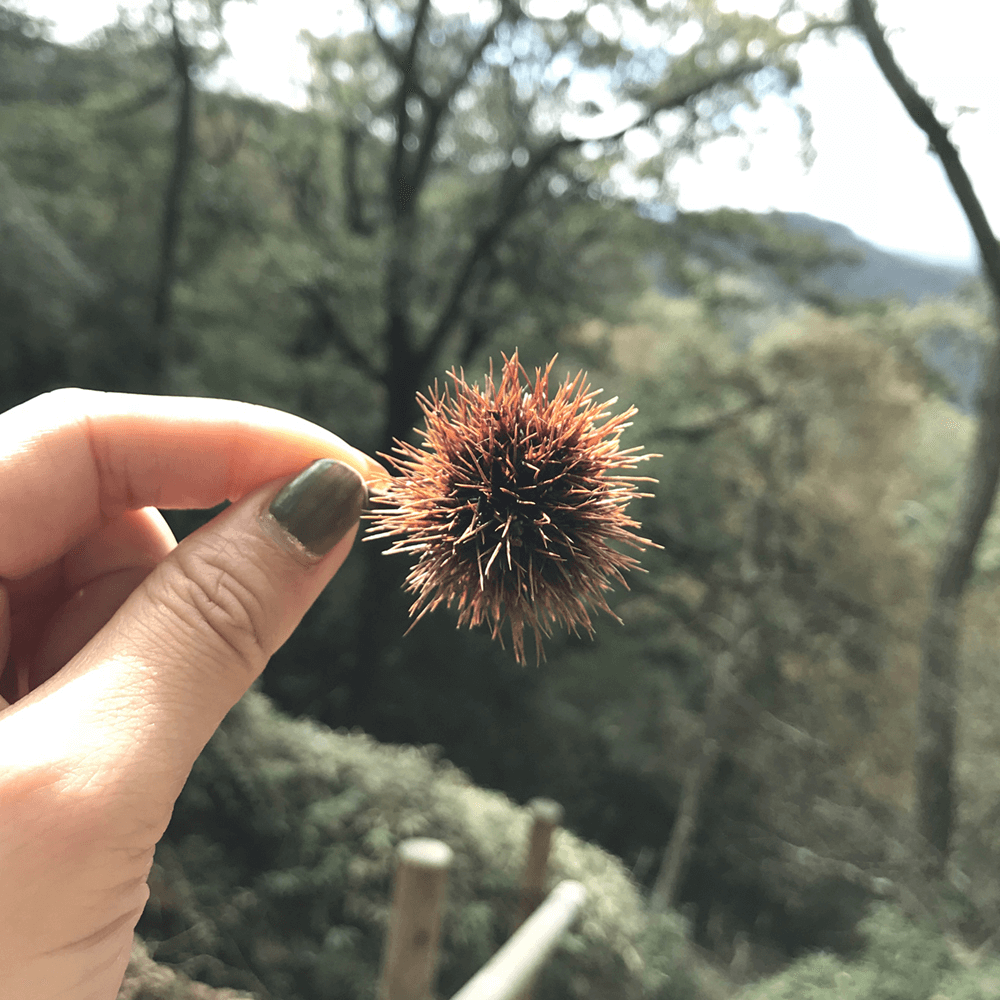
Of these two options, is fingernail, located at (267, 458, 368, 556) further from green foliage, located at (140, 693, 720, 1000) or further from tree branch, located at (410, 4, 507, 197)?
tree branch, located at (410, 4, 507, 197)

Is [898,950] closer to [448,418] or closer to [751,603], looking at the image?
[751,603]

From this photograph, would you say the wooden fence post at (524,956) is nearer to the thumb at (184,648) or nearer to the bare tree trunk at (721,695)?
the thumb at (184,648)

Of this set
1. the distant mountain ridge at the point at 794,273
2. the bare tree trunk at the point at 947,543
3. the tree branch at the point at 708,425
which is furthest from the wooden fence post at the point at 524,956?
the distant mountain ridge at the point at 794,273

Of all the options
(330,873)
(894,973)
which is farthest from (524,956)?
(894,973)

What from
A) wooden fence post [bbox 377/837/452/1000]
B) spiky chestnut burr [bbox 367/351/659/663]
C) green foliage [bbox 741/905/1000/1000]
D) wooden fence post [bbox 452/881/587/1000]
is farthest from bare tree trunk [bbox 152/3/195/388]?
green foliage [bbox 741/905/1000/1000]

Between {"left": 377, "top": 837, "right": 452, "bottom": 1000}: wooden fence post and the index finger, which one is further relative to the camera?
{"left": 377, "top": 837, "right": 452, "bottom": 1000}: wooden fence post

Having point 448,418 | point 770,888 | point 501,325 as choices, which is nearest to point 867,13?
point 501,325

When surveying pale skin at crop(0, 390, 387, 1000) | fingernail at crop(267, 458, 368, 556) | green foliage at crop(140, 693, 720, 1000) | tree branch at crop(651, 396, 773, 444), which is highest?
tree branch at crop(651, 396, 773, 444)
